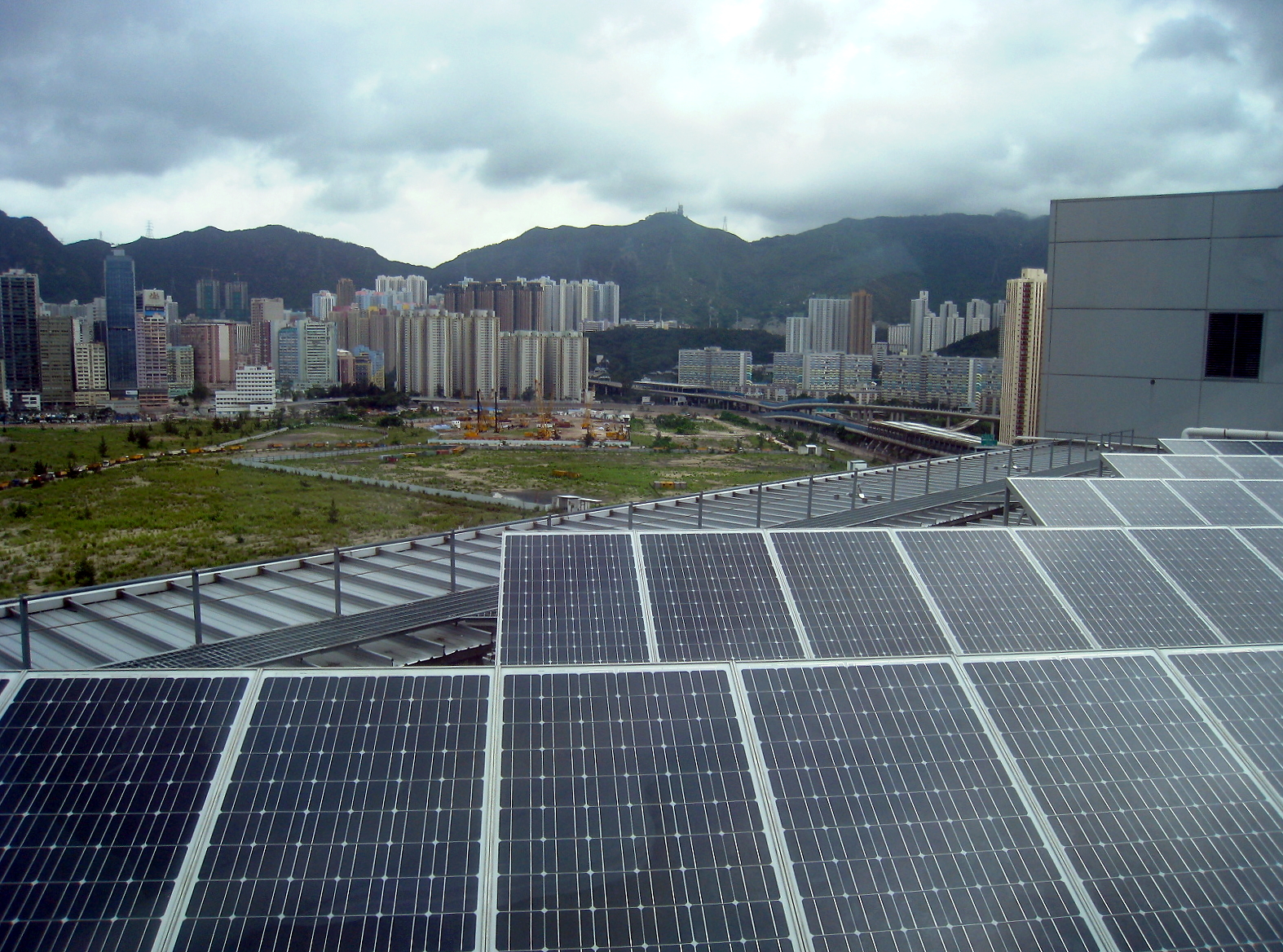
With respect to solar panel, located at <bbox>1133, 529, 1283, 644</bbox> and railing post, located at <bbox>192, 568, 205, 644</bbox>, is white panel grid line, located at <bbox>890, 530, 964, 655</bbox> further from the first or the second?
railing post, located at <bbox>192, 568, 205, 644</bbox>

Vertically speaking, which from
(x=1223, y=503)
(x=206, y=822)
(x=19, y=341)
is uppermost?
(x=19, y=341)

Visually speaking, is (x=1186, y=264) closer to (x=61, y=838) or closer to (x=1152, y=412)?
(x=1152, y=412)

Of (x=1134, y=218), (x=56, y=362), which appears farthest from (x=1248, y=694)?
(x=1134, y=218)

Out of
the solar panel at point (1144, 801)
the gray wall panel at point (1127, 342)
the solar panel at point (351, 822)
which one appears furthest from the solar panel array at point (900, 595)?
the gray wall panel at point (1127, 342)

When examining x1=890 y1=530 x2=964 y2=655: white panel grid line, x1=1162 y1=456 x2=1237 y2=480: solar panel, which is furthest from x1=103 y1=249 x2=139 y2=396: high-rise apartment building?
x1=1162 y1=456 x2=1237 y2=480: solar panel

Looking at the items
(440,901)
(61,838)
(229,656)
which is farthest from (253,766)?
(229,656)

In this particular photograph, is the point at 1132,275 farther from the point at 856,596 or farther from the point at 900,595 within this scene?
the point at 856,596

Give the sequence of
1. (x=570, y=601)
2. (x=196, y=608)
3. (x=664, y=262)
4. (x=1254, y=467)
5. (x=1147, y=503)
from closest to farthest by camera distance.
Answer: (x=570, y=601) → (x=196, y=608) → (x=1147, y=503) → (x=1254, y=467) → (x=664, y=262)
